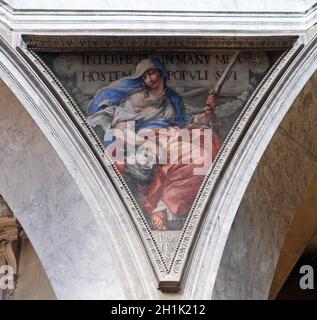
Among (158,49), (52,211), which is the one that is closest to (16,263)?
(52,211)

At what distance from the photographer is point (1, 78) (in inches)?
334

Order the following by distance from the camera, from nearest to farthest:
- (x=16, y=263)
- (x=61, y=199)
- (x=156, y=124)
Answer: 1. (x=61, y=199)
2. (x=156, y=124)
3. (x=16, y=263)

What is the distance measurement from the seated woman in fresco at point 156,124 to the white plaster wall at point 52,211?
473mm

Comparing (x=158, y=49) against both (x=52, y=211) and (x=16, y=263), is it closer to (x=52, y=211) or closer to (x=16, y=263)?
(x=52, y=211)

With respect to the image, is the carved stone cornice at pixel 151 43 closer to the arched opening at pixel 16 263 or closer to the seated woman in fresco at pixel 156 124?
the seated woman in fresco at pixel 156 124

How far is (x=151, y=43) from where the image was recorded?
347 inches

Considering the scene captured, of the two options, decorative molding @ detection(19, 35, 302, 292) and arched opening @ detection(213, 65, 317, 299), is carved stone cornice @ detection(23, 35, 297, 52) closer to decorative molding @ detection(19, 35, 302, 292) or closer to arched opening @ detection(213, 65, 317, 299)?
decorative molding @ detection(19, 35, 302, 292)

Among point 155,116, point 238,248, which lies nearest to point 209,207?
point 238,248

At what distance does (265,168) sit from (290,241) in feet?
5.95

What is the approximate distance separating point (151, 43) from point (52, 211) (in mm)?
1622

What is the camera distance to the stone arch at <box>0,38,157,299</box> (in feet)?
26.9

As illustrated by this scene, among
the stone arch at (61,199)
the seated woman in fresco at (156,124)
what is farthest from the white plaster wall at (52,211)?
the seated woman in fresco at (156,124)
